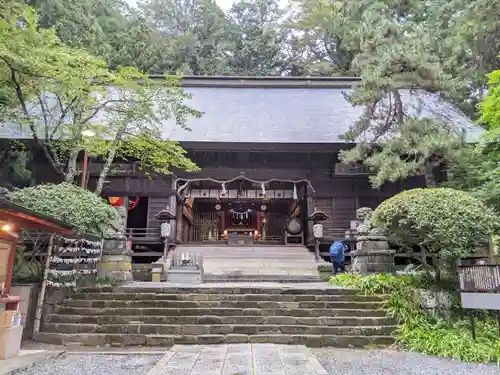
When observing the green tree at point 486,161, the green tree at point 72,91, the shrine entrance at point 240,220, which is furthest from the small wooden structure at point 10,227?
the shrine entrance at point 240,220

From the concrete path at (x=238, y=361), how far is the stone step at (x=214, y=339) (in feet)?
0.82

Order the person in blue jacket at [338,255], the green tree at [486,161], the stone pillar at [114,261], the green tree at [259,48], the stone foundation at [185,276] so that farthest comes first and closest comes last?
the green tree at [259,48], the person in blue jacket at [338,255], the stone foundation at [185,276], the stone pillar at [114,261], the green tree at [486,161]

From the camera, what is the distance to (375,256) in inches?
330

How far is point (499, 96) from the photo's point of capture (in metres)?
7.67

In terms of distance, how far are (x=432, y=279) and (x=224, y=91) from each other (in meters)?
15.4

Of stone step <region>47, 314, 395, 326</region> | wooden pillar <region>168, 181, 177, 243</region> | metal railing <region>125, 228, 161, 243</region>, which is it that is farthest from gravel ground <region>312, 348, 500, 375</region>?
metal railing <region>125, 228, 161, 243</region>

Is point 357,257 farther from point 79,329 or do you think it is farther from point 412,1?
point 412,1

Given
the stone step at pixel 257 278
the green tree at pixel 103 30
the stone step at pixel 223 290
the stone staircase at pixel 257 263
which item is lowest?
the stone step at pixel 223 290

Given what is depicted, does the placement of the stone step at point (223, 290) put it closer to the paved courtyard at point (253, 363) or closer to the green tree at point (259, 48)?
the paved courtyard at point (253, 363)

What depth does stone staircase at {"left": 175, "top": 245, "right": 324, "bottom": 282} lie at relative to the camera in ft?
35.3

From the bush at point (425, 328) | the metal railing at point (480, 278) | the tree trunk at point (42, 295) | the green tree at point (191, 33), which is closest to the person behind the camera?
the bush at point (425, 328)

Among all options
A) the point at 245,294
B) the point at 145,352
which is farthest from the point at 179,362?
the point at 245,294

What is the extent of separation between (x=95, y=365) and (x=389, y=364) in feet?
14.0

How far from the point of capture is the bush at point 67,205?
6.42 m
